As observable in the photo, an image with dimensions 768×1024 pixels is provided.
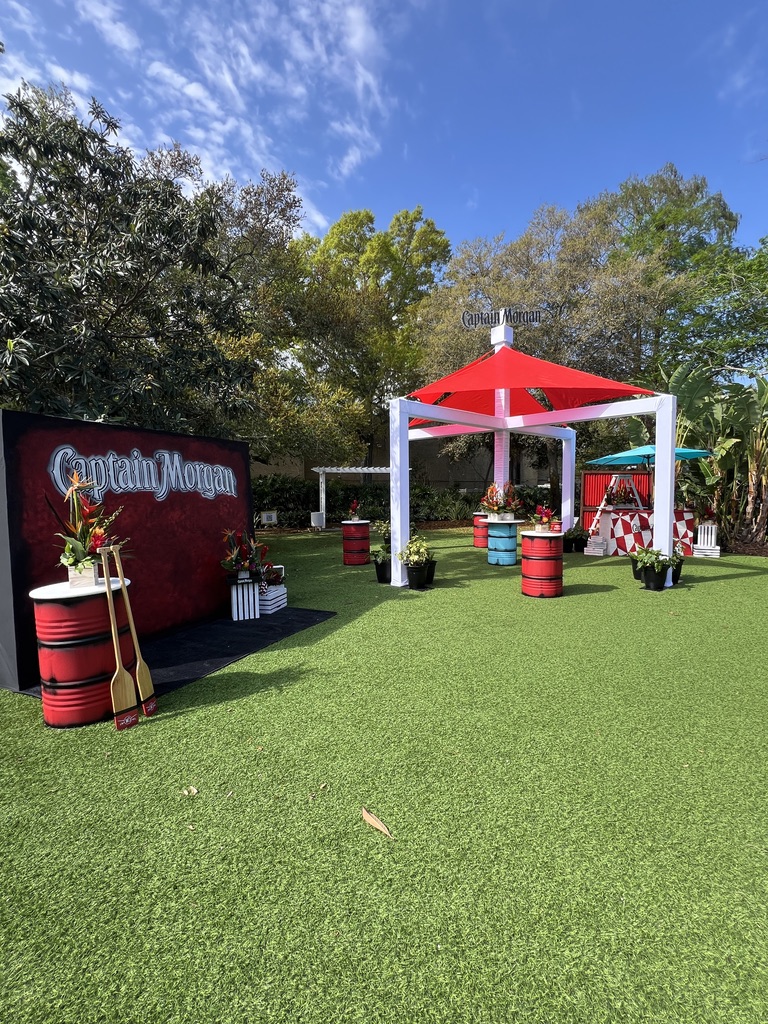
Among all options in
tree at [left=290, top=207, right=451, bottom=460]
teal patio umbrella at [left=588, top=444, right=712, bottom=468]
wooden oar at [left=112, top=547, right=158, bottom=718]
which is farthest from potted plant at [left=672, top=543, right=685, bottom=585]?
tree at [left=290, top=207, right=451, bottom=460]

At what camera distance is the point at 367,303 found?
2175cm

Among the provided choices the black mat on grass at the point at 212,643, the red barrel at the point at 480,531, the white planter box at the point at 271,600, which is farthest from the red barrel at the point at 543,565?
the red barrel at the point at 480,531

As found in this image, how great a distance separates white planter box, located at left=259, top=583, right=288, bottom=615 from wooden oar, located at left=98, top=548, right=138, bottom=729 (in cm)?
303

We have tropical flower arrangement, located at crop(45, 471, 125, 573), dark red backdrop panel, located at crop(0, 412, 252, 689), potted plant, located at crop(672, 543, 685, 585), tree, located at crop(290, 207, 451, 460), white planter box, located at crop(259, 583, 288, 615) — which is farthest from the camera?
tree, located at crop(290, 207, 451, 460)

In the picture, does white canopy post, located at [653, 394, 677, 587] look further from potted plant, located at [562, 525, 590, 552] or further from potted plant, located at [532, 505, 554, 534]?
potted plant, located at [562, 525, 590, 552]

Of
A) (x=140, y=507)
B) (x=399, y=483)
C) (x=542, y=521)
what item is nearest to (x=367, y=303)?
(x=399, y=483)

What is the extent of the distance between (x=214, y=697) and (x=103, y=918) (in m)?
2.19

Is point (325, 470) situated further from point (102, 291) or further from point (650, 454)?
point (650, 454)

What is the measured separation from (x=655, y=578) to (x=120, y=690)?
24.9 feet

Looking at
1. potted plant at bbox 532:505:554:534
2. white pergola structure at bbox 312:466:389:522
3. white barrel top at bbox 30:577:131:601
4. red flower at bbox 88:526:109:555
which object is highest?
white pergola structure at bbox 312:466:389:522

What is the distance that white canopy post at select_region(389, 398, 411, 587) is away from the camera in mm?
8555

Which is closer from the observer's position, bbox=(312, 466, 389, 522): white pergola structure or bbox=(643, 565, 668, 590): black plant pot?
bbox=(643, 565, 668, 590): black plant pot

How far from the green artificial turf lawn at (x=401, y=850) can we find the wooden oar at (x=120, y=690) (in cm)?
11

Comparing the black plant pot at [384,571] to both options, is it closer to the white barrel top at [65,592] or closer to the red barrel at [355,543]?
the red barrel at [355,543]
